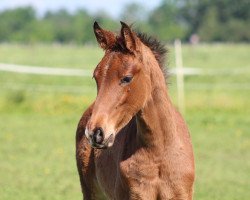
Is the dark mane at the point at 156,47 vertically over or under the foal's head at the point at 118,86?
over

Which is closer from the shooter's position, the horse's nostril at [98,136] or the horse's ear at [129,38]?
the horse's nostril at [98,136]

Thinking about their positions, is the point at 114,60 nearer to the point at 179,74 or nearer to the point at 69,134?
the point at 69,134

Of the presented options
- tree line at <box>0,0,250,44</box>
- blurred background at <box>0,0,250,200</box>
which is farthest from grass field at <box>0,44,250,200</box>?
tree line at <box>0,0,250,44</box>

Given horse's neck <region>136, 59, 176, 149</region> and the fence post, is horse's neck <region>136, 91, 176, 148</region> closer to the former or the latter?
horse's neck <region>136, 59, 176, 149</region>

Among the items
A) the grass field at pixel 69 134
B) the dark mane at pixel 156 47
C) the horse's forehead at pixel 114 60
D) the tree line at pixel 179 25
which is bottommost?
the grass field at pixel 69 134

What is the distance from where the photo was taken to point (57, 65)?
1457 inches

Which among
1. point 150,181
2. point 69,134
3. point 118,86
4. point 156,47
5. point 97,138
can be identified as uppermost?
point 156,47

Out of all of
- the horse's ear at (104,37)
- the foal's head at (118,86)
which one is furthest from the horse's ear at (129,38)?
the horse's ear at (104,37)

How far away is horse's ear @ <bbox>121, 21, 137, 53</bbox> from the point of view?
455cm

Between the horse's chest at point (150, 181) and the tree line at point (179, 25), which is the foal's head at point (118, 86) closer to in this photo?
the horse's chest at point (150, 181)

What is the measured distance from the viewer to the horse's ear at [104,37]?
4.72 m

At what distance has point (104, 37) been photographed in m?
4.80

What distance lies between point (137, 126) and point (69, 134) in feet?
35.2

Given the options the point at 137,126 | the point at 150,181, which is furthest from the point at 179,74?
the point at 150,181
